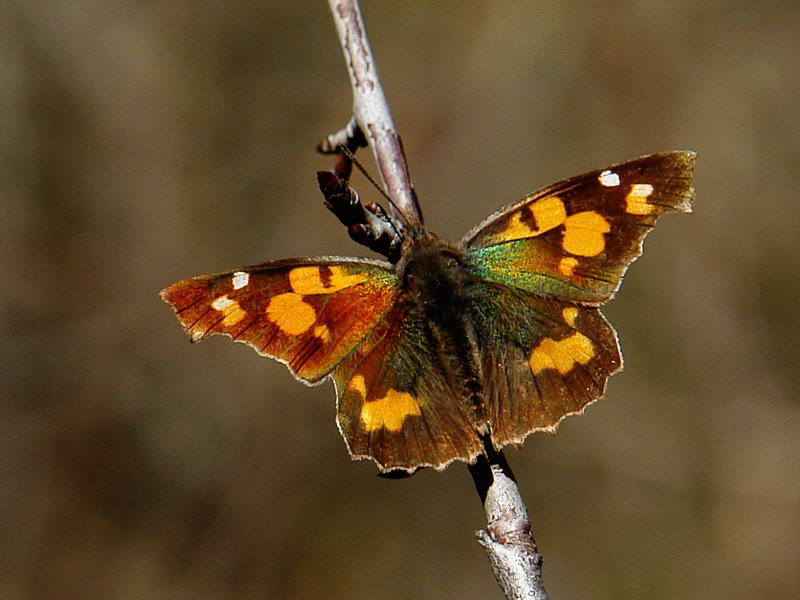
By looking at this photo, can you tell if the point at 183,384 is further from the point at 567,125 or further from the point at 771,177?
the point at 771,177

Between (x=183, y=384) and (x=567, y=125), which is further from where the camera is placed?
(x=567, y=125)

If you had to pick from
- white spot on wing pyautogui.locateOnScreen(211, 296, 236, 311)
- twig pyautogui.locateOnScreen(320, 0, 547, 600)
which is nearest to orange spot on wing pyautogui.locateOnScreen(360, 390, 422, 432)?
twig pyautogui.locateOnScreen(320, 0, 547, 600)

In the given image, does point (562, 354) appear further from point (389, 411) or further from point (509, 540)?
point (509, 540)

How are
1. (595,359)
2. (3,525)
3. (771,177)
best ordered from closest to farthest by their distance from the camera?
(595,359), (3,525), (771,177)

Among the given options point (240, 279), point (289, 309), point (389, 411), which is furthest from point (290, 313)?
point (389, 411)

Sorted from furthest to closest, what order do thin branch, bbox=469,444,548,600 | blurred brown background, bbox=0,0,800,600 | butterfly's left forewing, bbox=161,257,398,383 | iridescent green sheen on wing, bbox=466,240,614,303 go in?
blurred brown background, bbox=0,0,800,600
iridescent green sheen on wing, bbox=466,240,614,303
butterfly's left forewing, bbox=161,257,398,383
thin branch, bbox=469,444,548,600

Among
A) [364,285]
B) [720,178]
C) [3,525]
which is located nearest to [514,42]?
[720,178]

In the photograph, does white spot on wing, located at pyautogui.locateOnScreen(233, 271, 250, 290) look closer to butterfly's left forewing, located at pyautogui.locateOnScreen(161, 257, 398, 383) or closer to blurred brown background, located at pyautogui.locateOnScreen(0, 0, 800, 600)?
butterfly's left forewing, located at pyautogui.locateOnScreen(161, 257, 398, 383)

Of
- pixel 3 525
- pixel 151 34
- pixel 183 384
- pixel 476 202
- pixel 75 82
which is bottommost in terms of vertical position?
pixel 3 525
